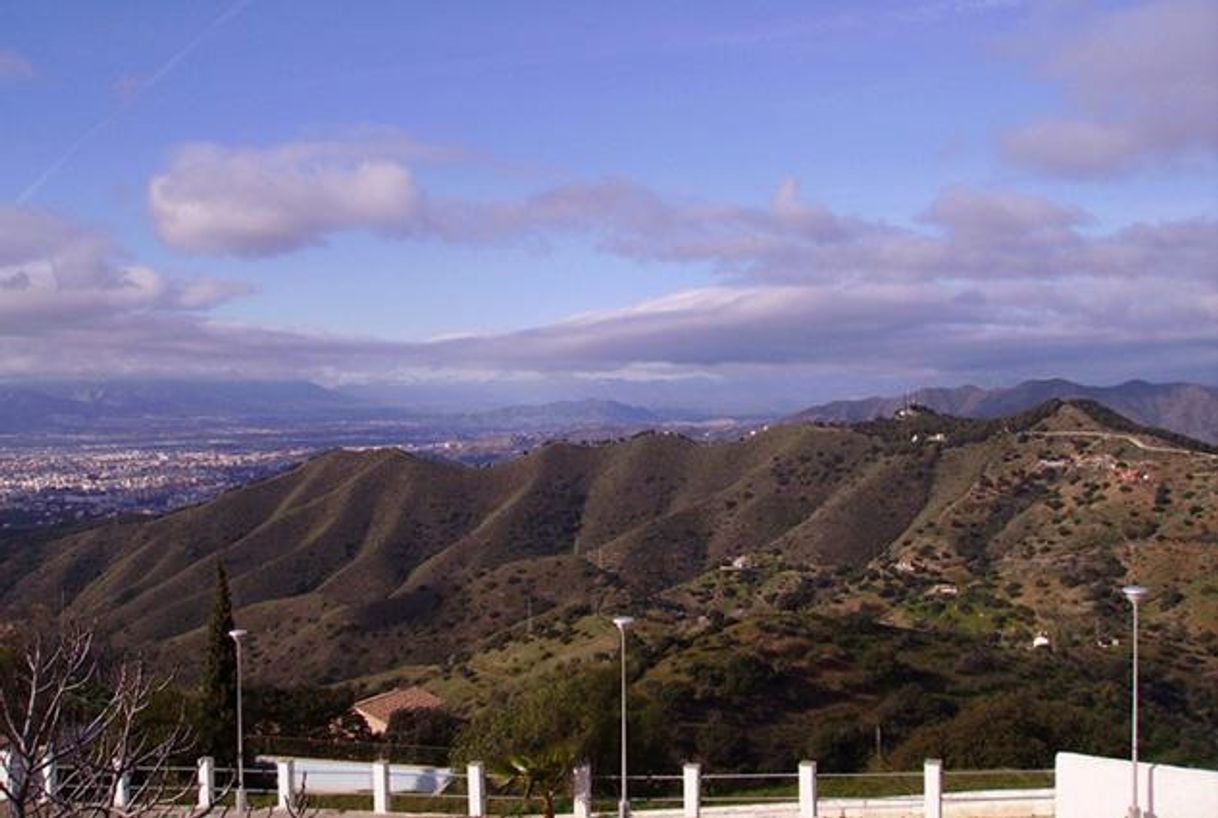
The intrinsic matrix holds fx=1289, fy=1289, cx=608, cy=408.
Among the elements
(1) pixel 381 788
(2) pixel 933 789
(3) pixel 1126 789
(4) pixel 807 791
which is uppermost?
(3) pixel 1126 789

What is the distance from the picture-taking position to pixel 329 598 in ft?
268

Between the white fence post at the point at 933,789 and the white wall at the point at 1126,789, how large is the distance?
156 cm

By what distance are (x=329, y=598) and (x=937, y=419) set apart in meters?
54.9

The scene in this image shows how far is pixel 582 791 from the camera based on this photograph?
19719mm

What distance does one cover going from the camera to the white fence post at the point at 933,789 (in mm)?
17984

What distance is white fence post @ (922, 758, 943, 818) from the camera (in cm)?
1798

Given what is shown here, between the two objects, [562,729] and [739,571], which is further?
[739,571]

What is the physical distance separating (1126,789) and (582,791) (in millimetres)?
7775

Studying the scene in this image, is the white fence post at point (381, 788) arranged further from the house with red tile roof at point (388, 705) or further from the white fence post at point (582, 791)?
the house with red tile roof at point (388, 705)

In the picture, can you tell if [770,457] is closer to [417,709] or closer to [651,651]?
[651,651]

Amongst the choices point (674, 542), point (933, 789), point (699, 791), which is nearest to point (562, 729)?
point (699, 791)

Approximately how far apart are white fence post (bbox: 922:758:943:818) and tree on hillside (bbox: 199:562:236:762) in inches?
626

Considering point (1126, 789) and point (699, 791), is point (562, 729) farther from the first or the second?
point (1126, 789)

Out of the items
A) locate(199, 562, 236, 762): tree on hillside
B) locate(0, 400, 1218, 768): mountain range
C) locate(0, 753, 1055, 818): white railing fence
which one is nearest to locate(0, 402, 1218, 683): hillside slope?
locate(0, 400, 1218, 768): mountain range
